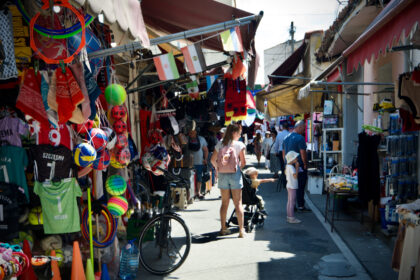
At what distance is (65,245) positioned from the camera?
5.50 meters

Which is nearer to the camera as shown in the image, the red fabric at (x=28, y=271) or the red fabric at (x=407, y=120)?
the red fabric at (x=28, y=271)

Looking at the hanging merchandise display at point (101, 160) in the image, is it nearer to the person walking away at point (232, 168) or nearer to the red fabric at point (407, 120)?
the person walking away at point (232, 168)

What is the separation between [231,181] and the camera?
25.7ft

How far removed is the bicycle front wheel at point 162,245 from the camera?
237 inches

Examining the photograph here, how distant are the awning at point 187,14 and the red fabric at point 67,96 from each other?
1.84 metres

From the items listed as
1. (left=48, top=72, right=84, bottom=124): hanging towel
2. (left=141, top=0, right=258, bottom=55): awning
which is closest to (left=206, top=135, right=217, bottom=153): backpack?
(left=141, top=0, right=258, bottom=55): awning

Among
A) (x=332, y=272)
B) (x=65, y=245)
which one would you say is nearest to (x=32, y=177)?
(x=65, y=245)

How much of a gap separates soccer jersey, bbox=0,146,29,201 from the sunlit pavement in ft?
7.29

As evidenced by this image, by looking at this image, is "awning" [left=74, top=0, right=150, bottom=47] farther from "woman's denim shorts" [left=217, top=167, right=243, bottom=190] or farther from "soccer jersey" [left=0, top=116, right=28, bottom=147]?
"woman's denim shorts" [left=217, top=167, right=243, bottom=190]

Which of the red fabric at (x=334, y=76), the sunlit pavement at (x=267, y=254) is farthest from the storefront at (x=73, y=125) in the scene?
the red fabric at (x=334, y=76)

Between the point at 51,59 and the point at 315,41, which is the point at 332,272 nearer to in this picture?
the point at 51,59

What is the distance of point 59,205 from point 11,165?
74cm

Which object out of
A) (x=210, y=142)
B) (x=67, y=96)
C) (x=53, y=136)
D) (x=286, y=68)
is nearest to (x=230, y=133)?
(x=53, y=136)

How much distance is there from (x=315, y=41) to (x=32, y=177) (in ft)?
52.3
